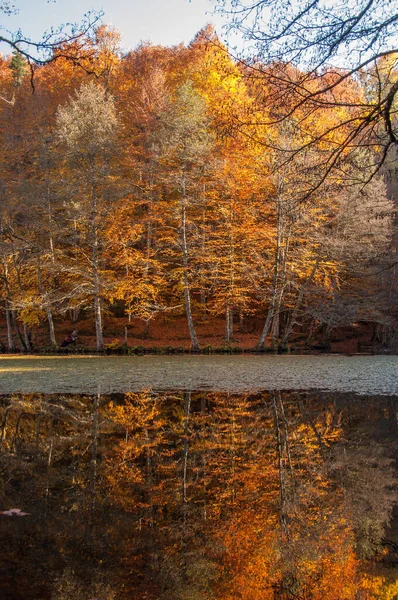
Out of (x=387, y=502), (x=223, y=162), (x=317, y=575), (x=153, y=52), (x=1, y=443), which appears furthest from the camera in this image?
(x=153, y=52)

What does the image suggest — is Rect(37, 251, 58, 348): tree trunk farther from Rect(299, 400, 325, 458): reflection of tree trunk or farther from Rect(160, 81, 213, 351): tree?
Rect(299, 400, 325, 458): reflection of tree trunk

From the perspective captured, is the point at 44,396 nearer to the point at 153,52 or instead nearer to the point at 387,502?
the point at 387,502

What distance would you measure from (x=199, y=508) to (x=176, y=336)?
2197 centimetres

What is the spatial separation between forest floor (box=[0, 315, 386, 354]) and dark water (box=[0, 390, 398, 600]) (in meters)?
16.5

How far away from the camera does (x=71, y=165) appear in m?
23.9

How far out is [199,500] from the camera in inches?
157

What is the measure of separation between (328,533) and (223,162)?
21092 mm

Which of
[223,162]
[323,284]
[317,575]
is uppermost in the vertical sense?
[223,162]

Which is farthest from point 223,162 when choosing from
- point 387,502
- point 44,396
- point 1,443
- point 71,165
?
point 387,502

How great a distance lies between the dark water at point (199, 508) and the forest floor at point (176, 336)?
16476 mm

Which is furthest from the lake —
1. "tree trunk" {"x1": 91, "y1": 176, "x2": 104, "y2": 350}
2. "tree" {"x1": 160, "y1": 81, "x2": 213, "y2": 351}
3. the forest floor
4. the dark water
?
"tree" {"x1": 160, "y1": 81, "x2": 213, "y2": 351}

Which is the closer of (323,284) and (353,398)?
(353,398)

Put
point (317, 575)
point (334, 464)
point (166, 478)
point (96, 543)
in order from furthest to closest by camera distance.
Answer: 1. point (334, 464)
2. point (166, 478)
3. point (96, 543)
4. point (317, 575)

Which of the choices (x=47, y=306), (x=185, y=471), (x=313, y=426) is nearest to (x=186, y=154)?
(x=47, y=306)
